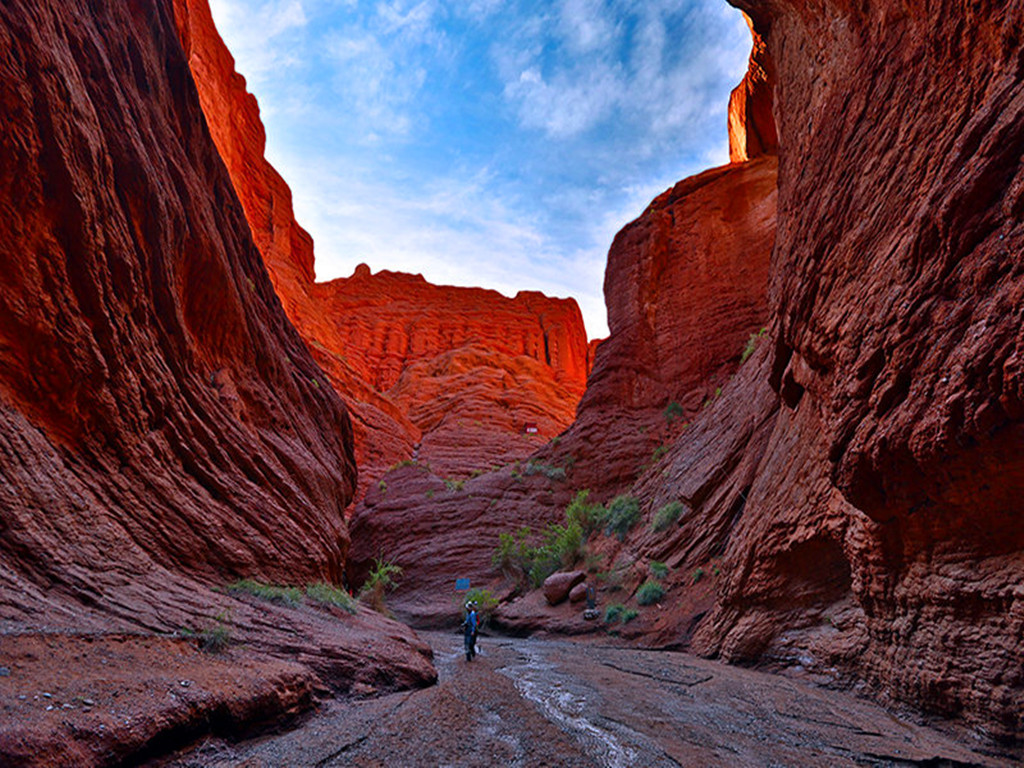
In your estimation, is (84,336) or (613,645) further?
(613,645)

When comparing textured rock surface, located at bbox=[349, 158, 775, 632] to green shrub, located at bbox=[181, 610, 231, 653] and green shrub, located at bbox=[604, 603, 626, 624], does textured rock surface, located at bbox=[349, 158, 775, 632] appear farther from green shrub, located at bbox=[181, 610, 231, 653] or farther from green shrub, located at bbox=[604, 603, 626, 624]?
green shrub, located at bbox=[181, 610, 231, 653]

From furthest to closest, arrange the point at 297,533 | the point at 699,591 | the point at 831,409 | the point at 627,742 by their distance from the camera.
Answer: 1. the point at 699,591
2. the point at 297,533
3. the point at 831,409
4. the point at 627,742

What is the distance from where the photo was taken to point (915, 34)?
20.2 feet

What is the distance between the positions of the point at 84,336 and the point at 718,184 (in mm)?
27042

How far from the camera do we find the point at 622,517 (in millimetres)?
19484

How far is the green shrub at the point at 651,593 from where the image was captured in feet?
46.3

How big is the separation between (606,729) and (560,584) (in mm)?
12345

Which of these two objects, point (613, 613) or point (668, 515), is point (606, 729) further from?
point (668, 515)

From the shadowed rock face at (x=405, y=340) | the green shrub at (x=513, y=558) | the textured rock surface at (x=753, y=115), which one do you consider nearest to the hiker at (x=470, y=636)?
the green shrub at (x=513, y=558)

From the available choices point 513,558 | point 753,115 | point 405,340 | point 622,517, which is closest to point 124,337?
point 622,517

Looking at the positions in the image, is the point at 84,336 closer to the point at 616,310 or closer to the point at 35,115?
the point at 35,115

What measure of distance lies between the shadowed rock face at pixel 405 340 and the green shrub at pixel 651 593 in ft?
67.4

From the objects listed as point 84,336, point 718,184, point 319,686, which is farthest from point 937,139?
point 718,184

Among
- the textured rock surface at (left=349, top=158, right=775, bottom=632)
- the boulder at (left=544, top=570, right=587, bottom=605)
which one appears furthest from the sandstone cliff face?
the textured rock surface at (left=349, top=158, right=775, bottom=632)
